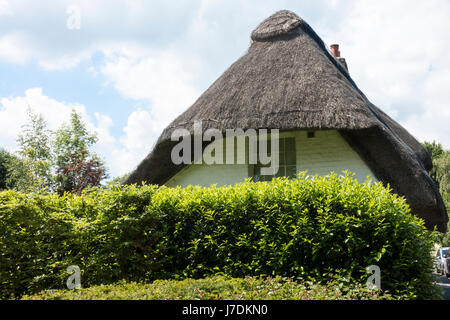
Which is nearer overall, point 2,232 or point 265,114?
point 2,232

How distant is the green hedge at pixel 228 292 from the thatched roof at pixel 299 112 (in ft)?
13.3

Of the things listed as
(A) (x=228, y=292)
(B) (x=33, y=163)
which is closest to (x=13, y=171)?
(B) (x=33, y=163)

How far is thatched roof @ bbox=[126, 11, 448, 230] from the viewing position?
7.75 metres

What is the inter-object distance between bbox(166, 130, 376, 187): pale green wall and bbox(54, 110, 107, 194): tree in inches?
405

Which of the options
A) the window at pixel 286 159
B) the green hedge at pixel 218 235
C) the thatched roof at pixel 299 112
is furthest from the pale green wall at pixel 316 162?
the green hedge at pixel 218 235

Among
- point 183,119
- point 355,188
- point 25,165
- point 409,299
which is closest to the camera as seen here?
point 409,299

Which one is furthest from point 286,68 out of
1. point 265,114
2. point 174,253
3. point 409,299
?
point 409,299

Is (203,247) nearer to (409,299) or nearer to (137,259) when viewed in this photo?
(137,259)

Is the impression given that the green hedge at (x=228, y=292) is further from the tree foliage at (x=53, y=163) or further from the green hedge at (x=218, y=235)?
the tree foliage at (x=53, y=163)

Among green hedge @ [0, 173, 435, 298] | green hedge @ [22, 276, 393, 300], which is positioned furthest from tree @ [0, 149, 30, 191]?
green hedge @ [22, 276, 393, 300]

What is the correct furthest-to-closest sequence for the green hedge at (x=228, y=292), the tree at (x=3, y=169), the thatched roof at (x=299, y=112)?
the tree at (x=3, y=169), the thatched roof at (x=299, y=112), the green hedge at (x=228, y=292)

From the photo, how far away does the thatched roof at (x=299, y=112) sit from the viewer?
7.75 meters
